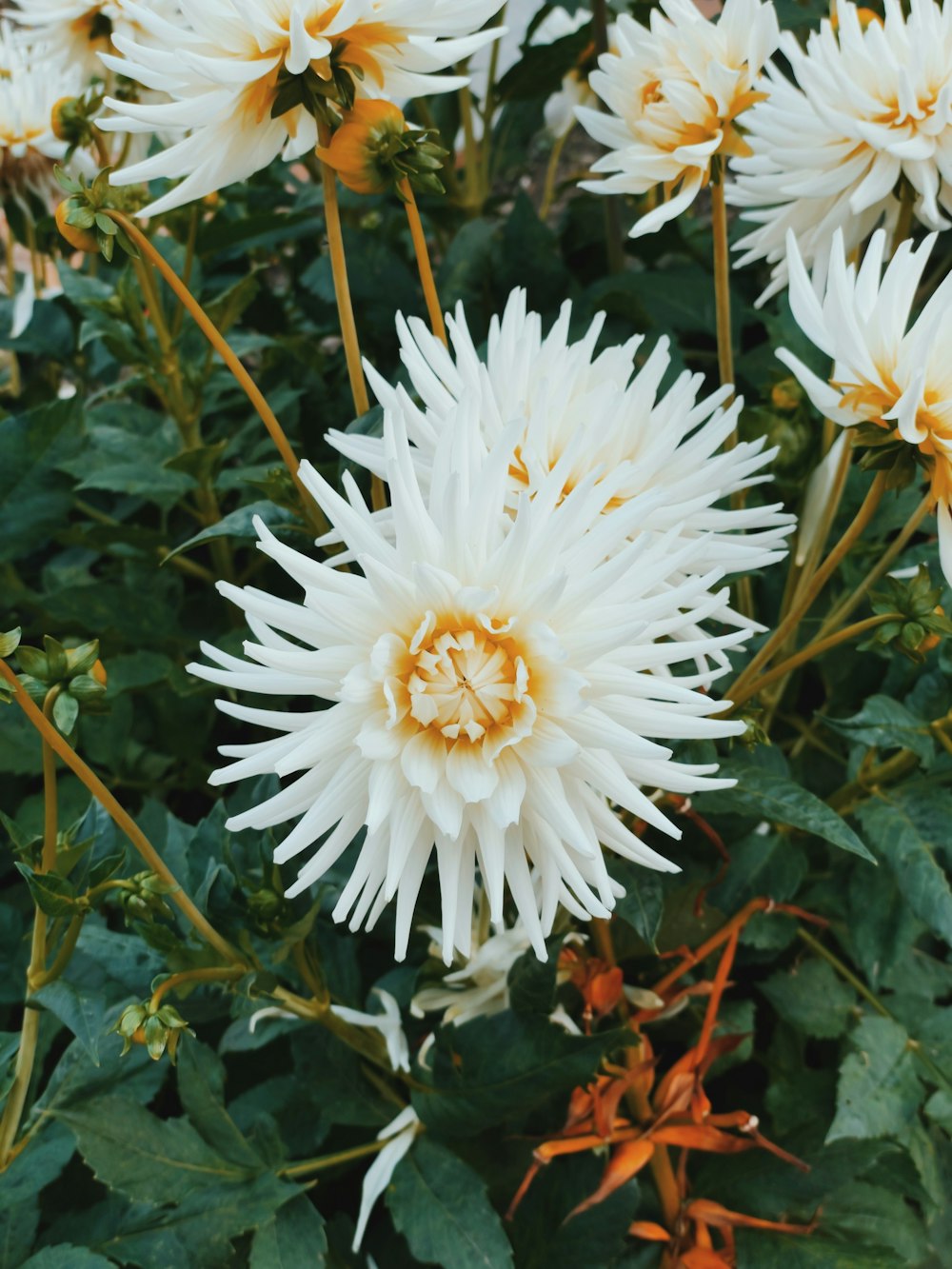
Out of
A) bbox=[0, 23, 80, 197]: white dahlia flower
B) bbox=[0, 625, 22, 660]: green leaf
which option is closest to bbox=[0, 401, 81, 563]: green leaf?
bbox=[0, 23, 80, 197]: white dahlia flower

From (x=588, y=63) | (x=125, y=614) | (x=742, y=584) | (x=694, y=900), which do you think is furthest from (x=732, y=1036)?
(x=588, y=63)

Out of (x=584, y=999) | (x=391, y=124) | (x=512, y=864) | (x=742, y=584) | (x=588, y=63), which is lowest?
(x=584, y=999)

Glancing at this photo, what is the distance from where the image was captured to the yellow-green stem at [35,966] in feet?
1.87

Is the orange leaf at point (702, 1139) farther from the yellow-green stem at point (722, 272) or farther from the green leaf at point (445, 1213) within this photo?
the yellow-green stem at point (722, 272)

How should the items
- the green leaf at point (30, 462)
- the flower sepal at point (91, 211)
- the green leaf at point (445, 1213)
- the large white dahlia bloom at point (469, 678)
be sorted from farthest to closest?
the green leaf at point (30, 462)
the green leaf at point (445, 1213)
the flower sepal at point (91, 211)
the large white dahlia bloom at point (469, 678)

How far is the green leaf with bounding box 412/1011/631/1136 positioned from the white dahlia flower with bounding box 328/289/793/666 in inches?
10.2

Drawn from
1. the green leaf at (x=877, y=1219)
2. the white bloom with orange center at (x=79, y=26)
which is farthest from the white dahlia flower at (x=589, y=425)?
the white bloom with orange center at (x=79, y=26)

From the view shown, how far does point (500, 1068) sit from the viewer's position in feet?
2.30

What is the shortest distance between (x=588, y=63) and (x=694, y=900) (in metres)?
1.02

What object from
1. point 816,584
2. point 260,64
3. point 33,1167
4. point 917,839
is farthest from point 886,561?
point 33,1167

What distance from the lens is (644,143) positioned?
2.26ft

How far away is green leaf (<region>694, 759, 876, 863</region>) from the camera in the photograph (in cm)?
60

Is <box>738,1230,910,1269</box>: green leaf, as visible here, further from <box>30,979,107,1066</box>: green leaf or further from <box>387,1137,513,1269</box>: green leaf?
<box>30,979,107,1066</box>: green leaf

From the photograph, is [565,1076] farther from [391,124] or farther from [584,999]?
[391,124]
